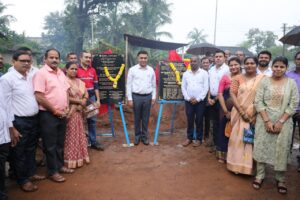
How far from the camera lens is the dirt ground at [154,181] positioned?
3193mm

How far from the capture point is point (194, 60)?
16.5 ft

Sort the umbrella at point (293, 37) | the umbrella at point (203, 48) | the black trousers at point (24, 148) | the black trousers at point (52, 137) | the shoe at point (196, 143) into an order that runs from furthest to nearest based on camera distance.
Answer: the umbrella at point (203, 48) → the umbrella at point (293, 37) → the shoe at point (196, 143) → the black trousers at point (52, 137) → the black trousers at point (24, 148)

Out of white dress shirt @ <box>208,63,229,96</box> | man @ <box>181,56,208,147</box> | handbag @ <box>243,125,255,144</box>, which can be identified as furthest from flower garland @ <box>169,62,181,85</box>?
handbag @ <box>243,125,255,144</box>

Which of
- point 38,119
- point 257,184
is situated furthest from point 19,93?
point 257,184

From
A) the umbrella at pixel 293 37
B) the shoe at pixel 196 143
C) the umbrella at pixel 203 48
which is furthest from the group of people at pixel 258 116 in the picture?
the umbrella at pixel 203 48

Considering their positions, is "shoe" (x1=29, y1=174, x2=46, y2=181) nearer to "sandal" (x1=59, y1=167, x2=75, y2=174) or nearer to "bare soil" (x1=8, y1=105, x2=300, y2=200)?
"bare soil" (x1=8, y1=105, x2=300, y2=200)

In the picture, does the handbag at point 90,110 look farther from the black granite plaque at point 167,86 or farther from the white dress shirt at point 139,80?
the black granite plaque at point 167,86

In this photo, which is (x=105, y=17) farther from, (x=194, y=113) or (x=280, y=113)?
(x=280, y=113)

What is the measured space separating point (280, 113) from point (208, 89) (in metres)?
1.94

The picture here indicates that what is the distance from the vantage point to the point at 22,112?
309 centimetres

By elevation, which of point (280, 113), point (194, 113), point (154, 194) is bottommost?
point (154, 194)

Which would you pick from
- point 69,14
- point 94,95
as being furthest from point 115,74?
point 69,14

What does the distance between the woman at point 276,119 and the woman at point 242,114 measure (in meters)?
0.16

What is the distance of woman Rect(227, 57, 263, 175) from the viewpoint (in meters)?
3.58
